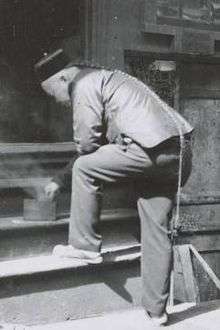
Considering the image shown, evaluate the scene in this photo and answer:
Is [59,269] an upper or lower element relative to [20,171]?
lower

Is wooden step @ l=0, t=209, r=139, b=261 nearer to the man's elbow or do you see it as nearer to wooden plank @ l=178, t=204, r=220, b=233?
the man's elbow

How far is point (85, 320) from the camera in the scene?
4.98m

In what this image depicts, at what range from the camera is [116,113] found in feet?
15.3

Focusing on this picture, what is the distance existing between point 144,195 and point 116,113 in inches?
30.1

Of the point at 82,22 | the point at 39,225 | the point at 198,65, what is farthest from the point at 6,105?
the point at 39,225

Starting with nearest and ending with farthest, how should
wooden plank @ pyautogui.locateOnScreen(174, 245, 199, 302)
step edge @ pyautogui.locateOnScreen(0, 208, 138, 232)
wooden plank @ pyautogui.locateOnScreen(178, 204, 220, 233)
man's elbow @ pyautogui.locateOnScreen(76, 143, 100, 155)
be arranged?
man's elbow @ pyautogui.locateOnScreen(76, 143, 100, 155) → step edge @ pyautogui.locateOnScreen(0, 208, 138, 232) → wooden plank @ pyautogui.locateOnScreen(174, 245, 199, 302) → wooden plank @ pyautogui.locateOnScreen(178, 204, 220, 233)

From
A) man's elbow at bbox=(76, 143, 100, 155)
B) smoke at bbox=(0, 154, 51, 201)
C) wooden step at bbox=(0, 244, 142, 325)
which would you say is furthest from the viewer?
smoke at bbox=(0, 154, 51, 201)

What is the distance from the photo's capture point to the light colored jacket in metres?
4.54

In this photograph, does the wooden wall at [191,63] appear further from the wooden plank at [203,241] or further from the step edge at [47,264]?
the step edge at [47,264]

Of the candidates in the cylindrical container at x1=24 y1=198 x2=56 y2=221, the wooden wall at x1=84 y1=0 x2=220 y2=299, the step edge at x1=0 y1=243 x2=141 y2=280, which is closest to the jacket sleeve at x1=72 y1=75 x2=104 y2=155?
the cylindrical container at x1=24 y1=198 x2=56 y2=221

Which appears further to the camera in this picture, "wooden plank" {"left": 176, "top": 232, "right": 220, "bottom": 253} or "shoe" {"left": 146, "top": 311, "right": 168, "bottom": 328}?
"wooden plank" {"left": 176, "top": 232, "right": 220, "bottom": 253}

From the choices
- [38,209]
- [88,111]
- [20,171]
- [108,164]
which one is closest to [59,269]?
[38,209]

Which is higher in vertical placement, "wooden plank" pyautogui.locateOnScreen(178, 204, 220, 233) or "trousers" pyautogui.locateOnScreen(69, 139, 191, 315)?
"trousers" pyautogui.locateOnScreen(69, 139, 191, 315)

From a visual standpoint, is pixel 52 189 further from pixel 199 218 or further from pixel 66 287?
pixel 199 218
